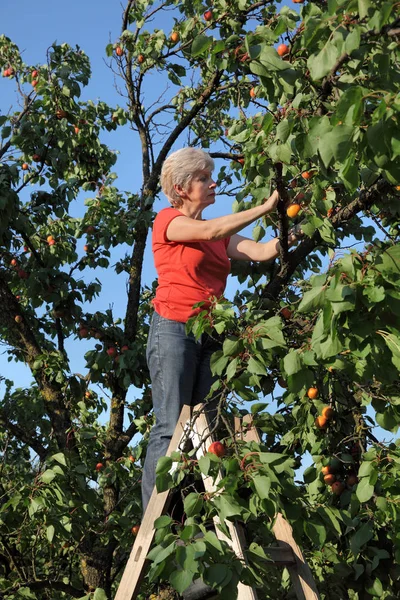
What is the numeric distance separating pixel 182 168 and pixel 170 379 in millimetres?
1103

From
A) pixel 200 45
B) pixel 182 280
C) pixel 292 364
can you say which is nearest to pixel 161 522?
pixel 292 364

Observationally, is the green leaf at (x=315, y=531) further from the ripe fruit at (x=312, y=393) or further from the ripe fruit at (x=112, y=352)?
the ripe fruit at (x=112, y=352)

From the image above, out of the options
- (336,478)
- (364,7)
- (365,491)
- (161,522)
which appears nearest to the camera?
(364,7)

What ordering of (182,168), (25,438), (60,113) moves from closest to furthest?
(182,168)
(60,113)
(25,438)

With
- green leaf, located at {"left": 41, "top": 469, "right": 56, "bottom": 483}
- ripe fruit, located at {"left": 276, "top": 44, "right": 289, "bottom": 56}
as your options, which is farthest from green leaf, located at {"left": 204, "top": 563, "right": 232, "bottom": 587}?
ripe fruit, located at {"left": 276, "top": 44, "right": 289, "bottom": 56}

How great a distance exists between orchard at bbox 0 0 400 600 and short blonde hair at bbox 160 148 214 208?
231mm

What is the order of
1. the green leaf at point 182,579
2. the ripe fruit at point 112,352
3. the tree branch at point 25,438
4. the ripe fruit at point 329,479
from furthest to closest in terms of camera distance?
the tree branch at point 25,438, the ripe fruit at point 112,352, the ripe fruit at point 329,479, the green leaf at point 182,579

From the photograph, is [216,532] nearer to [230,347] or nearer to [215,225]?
[230,347]

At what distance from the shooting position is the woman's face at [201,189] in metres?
3.88

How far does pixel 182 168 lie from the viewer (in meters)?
3.86

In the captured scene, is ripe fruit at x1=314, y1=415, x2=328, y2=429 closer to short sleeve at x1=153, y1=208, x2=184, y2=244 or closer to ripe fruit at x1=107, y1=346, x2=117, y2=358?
short sleeve at x1=153, y1=208, x2=184, y2=244

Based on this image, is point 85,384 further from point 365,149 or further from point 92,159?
point 365,149

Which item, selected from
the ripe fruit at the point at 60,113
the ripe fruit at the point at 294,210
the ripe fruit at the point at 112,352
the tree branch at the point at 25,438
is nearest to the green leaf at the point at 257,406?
the ripe fruit at the point at 294,210

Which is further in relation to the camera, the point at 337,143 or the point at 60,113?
the point at 60,113
